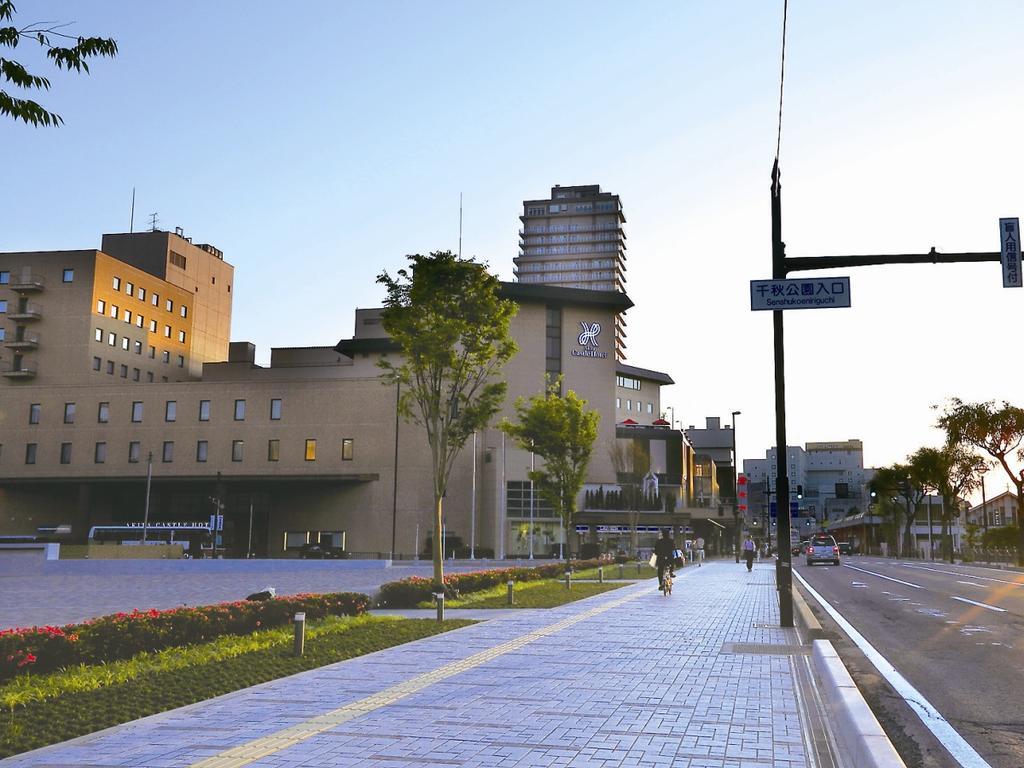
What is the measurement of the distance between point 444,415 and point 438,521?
11.7 feet

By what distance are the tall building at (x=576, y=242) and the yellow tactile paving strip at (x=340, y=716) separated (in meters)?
160

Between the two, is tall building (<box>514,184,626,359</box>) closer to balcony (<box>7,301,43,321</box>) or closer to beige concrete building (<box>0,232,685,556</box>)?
beige concrete building (<box>0,232,685,556</box>)

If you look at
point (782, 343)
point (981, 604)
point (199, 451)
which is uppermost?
point (199, 451)

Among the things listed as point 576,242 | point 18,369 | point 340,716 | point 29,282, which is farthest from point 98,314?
point 576,242

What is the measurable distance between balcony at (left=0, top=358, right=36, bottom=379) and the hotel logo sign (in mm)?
51614

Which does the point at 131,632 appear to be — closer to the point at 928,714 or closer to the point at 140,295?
the point at 928,714

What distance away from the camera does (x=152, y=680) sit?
10.1 metres

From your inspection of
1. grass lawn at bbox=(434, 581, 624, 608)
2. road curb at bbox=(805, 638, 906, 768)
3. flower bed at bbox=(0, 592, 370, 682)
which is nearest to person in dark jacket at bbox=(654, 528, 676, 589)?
grass lawn at bbox=(434, 581, 624, 608)

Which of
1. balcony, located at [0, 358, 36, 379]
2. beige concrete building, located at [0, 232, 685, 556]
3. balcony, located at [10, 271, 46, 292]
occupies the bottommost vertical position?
beige concrete building, located at [0, 232, 685, 556]

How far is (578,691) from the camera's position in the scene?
941 cm

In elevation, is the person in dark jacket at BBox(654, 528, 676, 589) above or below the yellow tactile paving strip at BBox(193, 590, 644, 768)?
above

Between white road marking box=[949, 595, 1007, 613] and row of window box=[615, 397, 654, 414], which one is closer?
white road marking box=[949, 595, 1007, 613]

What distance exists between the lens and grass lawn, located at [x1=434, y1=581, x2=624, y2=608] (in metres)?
22.1

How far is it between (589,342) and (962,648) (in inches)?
2821
